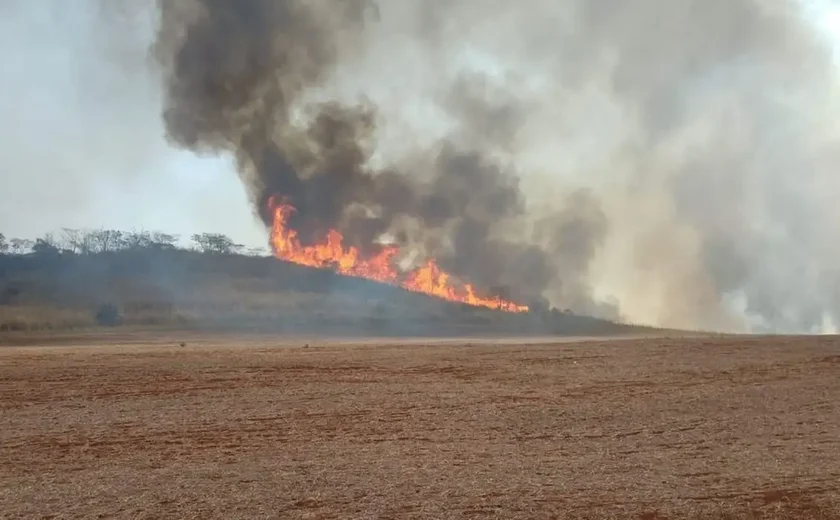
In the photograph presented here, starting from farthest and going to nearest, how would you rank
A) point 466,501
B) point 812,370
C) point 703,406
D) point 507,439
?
point 812,370 < point 703,406 < point 507,439 < point 466,501

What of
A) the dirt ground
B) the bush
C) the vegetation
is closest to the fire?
the vegetation

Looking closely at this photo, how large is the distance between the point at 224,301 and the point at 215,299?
0.91 m

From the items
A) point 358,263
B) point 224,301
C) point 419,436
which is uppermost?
point 358,263

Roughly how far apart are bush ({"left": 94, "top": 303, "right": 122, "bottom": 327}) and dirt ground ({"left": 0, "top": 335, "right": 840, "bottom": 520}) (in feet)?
74.0

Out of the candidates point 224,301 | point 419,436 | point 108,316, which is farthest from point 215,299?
point 419,436

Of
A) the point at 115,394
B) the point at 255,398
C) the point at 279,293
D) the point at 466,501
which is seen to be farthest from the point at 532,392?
the point at 279,293

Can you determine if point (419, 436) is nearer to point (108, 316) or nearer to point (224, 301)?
point (108, 316)

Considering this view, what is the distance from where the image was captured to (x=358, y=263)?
6619 centimetres

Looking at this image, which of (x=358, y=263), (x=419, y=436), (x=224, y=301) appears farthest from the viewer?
(x=358, y=263)

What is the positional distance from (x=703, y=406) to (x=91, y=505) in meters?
13.9

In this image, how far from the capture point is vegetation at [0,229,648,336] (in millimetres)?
48531

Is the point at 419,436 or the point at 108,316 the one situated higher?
the point at 108,316

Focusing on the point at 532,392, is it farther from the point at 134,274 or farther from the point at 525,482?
the point at 134,274

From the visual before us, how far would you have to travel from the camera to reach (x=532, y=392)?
1942 centimetres
